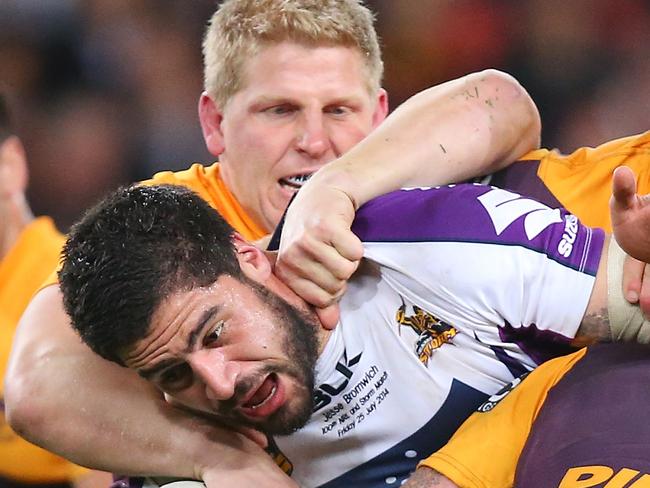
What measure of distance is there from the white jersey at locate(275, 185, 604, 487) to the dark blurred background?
8.56 ft

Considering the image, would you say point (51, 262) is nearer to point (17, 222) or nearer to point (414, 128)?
point (17, 222)

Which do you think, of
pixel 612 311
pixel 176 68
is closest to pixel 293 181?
pixel 612 311

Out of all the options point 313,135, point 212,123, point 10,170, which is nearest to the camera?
point 313,135

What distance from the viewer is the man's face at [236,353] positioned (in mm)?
1791

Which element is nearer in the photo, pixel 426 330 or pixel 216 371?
pixel 216 371

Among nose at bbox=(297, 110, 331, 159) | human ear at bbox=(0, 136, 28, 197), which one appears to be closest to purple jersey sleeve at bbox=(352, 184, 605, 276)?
nose at bbox=(297, 110, 331, 159)

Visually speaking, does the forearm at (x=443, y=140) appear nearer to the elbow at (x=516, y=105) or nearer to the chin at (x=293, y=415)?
the elbow at (x=516, y=105)

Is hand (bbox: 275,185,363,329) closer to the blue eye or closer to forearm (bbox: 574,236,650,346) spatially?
the blue eye

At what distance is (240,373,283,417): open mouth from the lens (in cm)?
185

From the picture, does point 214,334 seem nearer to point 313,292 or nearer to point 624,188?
point 313,292

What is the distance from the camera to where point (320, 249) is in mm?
1800

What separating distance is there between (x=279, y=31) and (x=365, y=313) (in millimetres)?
843

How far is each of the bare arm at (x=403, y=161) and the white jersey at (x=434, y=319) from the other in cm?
7

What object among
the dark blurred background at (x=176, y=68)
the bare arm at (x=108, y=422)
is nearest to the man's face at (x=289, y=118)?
the bare arm at (x=108, y=422)
